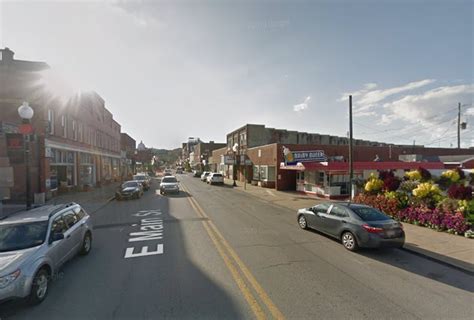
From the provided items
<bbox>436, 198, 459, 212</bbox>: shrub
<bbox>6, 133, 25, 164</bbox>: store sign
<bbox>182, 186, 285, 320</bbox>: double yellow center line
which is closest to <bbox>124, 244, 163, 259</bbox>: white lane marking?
<bbox>182, 186, 285, 320</bbox>: double yellow center line

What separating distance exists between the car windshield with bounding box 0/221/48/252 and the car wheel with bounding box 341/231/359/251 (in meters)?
7.79

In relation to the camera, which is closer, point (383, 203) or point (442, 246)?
point (442, 246)

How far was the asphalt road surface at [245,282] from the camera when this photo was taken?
395cm

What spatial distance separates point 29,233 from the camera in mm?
4832

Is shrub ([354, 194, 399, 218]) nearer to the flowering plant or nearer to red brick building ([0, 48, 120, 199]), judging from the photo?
the flowering plant

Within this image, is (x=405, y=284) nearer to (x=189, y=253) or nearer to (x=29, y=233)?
(x=189, y=253)

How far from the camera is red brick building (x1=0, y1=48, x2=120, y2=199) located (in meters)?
15.0

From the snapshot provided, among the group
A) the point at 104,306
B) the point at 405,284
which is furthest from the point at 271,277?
the point at 104,306

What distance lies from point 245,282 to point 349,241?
12.9 ft

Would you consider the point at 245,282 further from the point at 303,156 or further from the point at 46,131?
the point at 46,131

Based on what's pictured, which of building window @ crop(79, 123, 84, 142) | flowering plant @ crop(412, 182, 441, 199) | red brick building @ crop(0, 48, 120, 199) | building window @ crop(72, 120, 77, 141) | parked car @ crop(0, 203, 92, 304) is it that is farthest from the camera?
building window @ crop(79, 123, 84, 142)

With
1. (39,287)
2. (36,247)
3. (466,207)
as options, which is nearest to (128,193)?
(36,247)

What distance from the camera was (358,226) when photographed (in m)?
6.80

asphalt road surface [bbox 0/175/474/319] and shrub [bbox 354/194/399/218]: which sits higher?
shrub [bbox 354/194/399/218]
